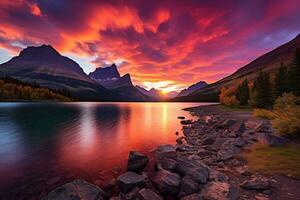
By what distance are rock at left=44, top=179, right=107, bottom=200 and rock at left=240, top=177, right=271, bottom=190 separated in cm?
864

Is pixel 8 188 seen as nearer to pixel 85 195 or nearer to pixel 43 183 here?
pixel 43 183

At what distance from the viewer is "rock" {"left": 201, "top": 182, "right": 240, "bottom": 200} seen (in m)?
9.90

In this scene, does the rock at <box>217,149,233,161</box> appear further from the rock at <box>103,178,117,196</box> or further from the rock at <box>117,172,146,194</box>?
the rock at <box>103,178,117,196</box>

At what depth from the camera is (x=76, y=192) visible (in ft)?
32.9

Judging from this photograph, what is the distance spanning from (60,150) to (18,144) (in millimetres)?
8811

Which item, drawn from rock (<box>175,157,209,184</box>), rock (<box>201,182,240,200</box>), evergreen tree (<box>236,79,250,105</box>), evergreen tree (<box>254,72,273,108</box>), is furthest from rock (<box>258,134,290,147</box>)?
evergreen tree (<box>236,79,250,105</box>)

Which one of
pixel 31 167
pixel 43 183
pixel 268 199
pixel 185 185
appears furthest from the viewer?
pixel 31 167

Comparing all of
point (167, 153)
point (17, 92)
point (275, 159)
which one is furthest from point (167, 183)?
point (17, 92)

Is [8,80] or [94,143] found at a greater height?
[8,80]

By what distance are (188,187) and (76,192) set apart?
6.48 m

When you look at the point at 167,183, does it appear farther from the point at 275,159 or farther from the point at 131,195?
the point at 275,159

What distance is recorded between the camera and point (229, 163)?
15.7 metres

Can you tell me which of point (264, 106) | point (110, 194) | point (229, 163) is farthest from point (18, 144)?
point (264, 106)

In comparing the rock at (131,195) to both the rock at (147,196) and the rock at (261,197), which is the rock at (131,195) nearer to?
the rock at (147,196)
